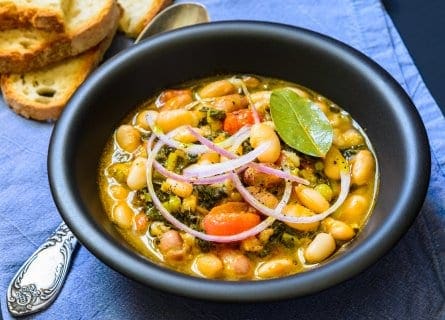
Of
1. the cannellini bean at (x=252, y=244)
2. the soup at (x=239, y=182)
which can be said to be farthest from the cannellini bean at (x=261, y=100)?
the cannellini bean at (x=252, y=244)

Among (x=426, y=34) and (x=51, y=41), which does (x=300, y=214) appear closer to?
(x=51, y=41)

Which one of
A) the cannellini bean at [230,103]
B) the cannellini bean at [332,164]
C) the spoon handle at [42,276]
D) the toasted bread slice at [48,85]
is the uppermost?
the cannellini bean at [230,103]

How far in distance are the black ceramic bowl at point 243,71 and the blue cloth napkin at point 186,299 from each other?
150 millimetres

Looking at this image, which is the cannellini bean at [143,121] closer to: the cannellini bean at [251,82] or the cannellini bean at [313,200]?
the cannellini bean at [251,82]

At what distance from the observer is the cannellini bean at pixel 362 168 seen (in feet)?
6.37

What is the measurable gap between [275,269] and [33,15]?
1.21m

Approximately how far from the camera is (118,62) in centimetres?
210

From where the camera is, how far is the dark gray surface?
8.44 ft

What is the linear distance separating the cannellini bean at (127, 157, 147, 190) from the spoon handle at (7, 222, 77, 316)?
225 mm

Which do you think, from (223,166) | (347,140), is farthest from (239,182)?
(347,140)

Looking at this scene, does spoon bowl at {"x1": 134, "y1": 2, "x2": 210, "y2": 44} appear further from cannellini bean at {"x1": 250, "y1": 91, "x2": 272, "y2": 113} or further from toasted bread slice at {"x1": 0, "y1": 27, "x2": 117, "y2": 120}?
cannellini bean at {"x1": 250, "y1": 91, "x2": 272, "y2": 113}

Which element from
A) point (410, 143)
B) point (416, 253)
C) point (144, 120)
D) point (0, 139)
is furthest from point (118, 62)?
point (416, 253)

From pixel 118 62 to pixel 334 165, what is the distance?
2.26ft

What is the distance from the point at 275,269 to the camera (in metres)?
1.75
